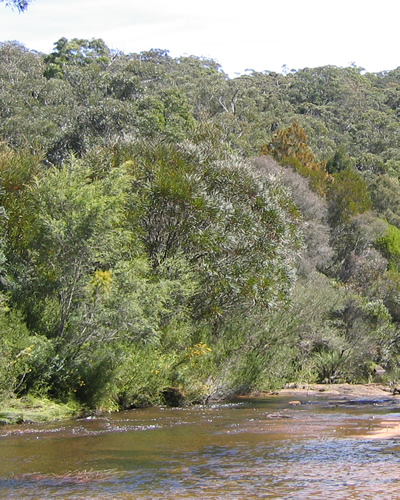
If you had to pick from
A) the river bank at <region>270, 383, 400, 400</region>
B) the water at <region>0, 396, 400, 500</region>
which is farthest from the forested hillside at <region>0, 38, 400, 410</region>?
the water at <region>0, 396, 400, 500</region>

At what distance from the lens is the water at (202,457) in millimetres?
10492

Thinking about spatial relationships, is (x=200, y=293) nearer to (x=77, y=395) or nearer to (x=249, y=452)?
(x=77, y=395)

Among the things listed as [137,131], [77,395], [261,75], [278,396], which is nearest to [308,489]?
[77,395]

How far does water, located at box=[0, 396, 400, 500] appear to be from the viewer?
1049cm

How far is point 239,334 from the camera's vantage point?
85.9 ft

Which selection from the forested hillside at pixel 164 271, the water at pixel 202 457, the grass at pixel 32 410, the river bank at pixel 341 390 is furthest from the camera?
the river bank at pixel 341 390

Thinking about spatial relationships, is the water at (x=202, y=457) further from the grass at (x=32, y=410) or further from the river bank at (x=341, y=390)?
the river bank at (x=341, y=390)

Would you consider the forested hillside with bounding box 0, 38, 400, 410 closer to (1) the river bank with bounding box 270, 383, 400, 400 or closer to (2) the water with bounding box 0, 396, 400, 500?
(1) the river bank with bounding box 270, 383, 400, 400

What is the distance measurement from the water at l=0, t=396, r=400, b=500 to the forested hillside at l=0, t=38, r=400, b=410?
6.54 feet

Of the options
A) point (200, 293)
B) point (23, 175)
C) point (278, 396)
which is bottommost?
point (278, 396)

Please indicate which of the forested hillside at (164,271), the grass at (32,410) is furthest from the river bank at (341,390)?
the grass at (32,410)

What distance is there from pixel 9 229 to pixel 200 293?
23.8 feet

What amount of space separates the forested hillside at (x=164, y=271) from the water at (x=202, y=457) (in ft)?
6.54

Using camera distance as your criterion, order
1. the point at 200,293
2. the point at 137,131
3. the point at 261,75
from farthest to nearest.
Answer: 1. the point at 261,75
2. the point at 137,131
3. the point at 200,293
